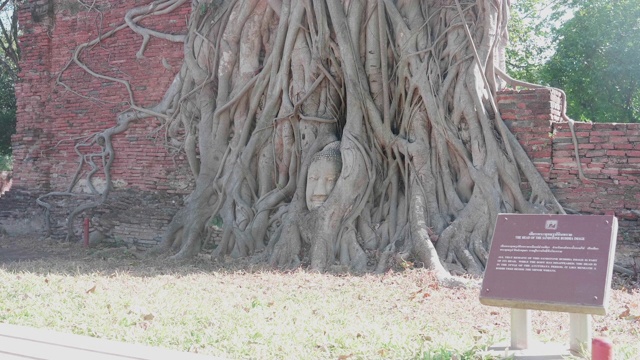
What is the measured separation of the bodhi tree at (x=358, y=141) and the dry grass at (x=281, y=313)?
2.81ft

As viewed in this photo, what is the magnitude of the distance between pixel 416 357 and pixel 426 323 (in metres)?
0.95

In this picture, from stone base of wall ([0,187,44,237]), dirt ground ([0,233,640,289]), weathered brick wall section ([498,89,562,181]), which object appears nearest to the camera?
weathered brick wall section ([498,89,562,181])

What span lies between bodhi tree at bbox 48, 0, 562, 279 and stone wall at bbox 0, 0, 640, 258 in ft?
1.11

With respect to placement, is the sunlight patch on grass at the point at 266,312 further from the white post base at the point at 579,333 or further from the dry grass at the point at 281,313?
the white post base at the point at 579,333

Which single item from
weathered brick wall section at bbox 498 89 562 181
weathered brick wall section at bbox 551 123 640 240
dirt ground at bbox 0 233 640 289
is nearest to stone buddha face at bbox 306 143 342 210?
dirt ground at bbox 0 233 640 289

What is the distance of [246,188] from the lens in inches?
355

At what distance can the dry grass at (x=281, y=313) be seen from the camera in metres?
4.27

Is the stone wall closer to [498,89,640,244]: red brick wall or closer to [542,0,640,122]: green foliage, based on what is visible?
[498,89,640,244]: red brick wall

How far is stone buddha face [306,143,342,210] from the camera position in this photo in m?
8.07

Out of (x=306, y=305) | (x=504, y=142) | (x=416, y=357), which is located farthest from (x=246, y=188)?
(x=416, y=357)

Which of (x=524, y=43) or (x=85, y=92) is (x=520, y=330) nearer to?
(x=85, y=92)

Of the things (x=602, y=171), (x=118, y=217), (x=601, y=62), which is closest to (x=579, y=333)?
(x=602, y=171)

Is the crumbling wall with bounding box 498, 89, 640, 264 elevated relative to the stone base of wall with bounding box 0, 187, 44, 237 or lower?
elevated

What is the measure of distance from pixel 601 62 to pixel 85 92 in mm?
9453
